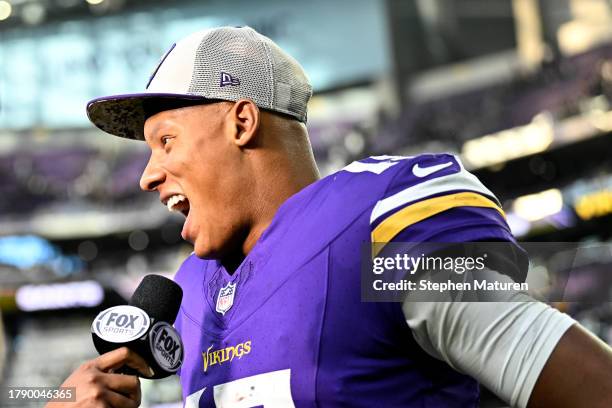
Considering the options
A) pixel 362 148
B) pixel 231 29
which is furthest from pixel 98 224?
pixel 231 29

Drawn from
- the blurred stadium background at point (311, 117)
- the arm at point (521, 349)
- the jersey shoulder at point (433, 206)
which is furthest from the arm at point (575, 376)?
the blurred stadium background at point (311, 117)

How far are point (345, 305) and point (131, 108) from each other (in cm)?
82

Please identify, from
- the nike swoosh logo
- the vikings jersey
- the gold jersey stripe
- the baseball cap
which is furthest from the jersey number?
the baseball cap

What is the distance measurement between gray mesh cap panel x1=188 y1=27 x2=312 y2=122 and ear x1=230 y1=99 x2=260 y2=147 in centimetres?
2

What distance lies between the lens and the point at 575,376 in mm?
1418

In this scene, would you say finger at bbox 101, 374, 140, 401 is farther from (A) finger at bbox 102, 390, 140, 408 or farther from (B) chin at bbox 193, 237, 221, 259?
(B) chin at bbox 193, 237, 221, 259

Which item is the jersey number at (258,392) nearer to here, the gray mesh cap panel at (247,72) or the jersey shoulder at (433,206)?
the jersey shoulder at (433,206)

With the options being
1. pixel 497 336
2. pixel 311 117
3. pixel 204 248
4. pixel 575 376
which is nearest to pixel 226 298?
pixel 204 248

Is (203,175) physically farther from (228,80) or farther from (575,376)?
(575,376)

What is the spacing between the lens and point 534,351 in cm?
144

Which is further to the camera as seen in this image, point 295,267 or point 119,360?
point 295,267

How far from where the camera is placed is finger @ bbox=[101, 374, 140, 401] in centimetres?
161

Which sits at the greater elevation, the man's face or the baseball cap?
the baseball cap

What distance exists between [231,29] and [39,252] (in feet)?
66.7
